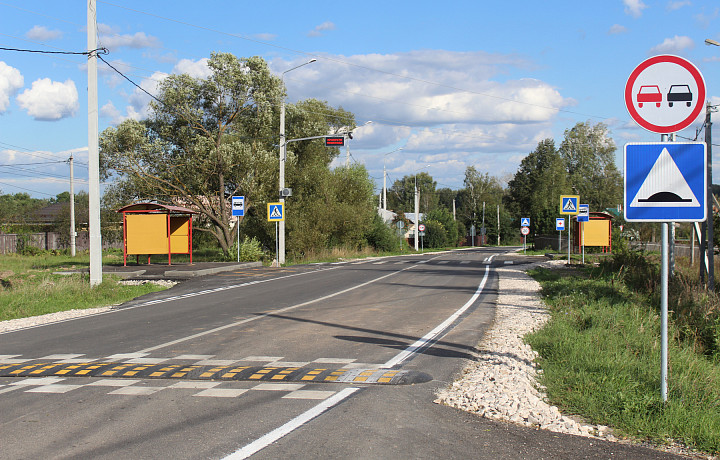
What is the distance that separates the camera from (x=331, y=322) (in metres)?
11.5

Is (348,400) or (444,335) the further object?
(444,335)

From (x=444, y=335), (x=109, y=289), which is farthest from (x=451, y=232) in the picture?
(x=444, y=335)

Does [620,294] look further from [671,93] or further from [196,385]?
[196,385]

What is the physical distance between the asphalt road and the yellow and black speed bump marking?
2cm

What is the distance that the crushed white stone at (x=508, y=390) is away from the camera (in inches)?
209

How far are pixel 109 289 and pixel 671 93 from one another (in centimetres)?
1541

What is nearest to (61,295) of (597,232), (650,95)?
(650,95)

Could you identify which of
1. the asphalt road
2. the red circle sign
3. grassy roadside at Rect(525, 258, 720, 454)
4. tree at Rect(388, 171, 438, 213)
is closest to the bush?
the asphalt road

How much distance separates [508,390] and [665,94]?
3162 millimetres

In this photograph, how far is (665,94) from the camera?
565 cm

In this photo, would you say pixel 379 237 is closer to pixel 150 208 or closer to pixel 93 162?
pixel 150 208

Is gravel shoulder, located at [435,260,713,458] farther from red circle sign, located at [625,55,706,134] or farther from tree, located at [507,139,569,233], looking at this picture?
tree, located at [507,139,569,233]

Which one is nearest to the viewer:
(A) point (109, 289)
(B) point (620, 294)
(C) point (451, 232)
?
(B) point (620, 294)

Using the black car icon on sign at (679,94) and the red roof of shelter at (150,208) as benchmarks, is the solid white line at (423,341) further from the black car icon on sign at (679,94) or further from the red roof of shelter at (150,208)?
the red roof of shelter at (150,208)
